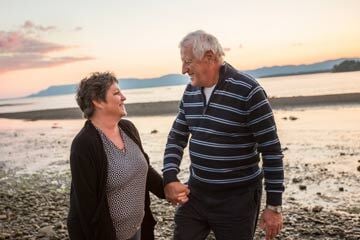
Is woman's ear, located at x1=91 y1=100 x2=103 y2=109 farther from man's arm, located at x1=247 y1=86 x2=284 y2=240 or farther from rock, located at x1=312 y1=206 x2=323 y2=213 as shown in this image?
rock, located at x1=312 y1=206 x2=323 y2=213

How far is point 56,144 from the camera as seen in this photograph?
22.1 m

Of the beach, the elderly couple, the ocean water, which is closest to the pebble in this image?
the beach

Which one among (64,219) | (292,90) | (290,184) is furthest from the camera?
(292,90)

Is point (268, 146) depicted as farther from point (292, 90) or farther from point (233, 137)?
point (292, 90)

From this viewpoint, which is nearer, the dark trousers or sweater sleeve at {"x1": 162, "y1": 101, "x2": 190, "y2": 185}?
the dark trousers

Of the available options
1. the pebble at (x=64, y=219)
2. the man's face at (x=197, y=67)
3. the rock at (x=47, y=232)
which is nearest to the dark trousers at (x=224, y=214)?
the man's face at (x=197, y=67)

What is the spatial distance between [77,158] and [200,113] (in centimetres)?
110

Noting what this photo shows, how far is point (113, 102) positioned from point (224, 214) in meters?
1.34

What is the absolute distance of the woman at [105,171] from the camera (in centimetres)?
386

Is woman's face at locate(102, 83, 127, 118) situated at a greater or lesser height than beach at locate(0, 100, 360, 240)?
greater

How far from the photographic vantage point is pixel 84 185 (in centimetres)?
383

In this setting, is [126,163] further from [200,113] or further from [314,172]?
[314,172]

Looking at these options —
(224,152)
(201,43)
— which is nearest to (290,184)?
(224,152)

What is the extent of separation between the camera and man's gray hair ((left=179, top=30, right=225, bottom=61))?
3.91 meters
